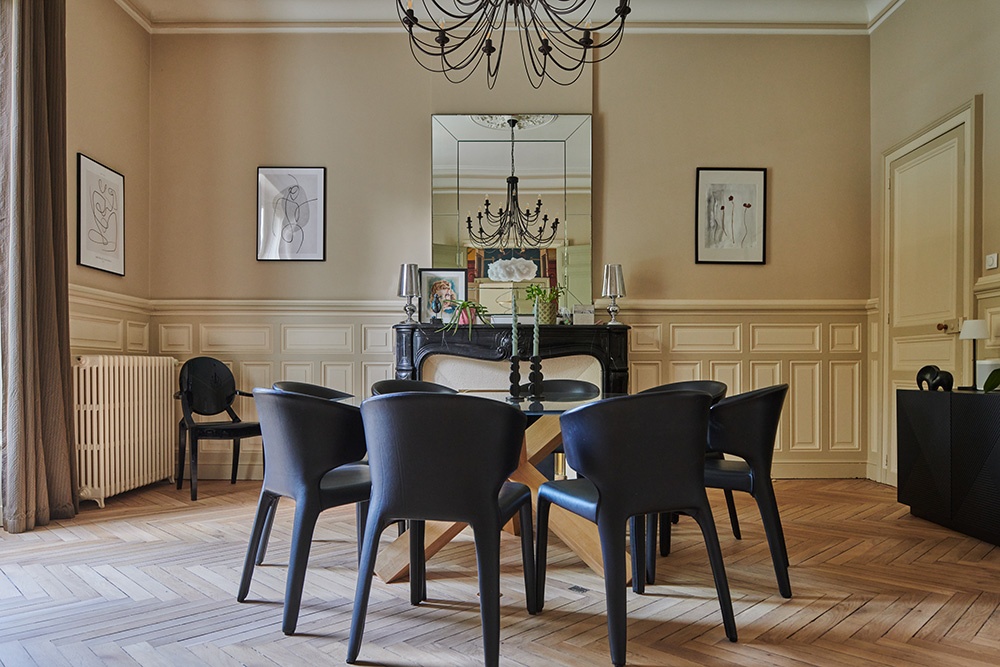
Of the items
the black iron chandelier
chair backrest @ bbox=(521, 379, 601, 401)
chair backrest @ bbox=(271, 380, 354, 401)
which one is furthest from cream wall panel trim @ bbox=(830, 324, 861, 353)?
chair backrest @ bbox=(271, 380, 354, 401)

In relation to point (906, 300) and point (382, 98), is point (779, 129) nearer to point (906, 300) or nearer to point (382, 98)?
point (906, 300)

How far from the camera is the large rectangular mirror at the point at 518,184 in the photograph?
5.44 m

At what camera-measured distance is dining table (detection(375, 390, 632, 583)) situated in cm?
290

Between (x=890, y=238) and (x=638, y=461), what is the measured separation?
156 inches

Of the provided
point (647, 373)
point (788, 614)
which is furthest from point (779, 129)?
point (788, 614)

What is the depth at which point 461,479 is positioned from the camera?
2.15 meters

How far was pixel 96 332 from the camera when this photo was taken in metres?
4.73

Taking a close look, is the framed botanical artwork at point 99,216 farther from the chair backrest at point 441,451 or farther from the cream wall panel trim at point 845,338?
the cream wall panel trim at point 845,338

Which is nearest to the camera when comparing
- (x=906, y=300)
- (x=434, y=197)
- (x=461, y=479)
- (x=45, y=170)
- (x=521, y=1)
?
(x=461, y=479)

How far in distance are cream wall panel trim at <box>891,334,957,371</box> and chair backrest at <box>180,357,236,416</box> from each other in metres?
4.66

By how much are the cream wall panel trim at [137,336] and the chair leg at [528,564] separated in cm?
378

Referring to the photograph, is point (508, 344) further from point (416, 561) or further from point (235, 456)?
point (416, 561)

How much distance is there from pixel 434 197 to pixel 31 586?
3.58m

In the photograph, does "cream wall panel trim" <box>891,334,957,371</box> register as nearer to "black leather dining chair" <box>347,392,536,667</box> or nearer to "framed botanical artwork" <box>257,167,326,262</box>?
"black leather dining chair" <box>347,392,536,667</box>
